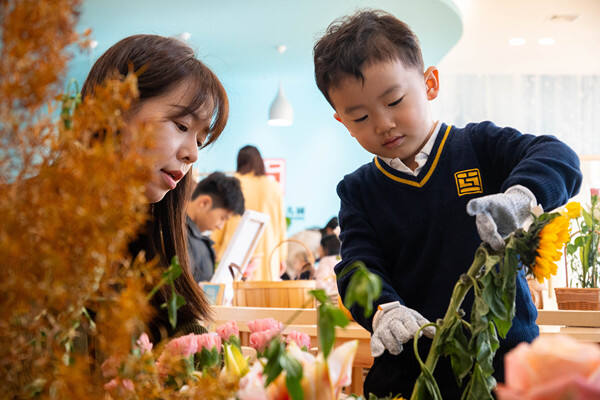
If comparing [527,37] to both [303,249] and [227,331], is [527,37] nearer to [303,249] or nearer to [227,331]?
[303,249]

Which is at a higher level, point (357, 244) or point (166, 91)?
point (166, 91)

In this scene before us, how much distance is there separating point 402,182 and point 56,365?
80 cm

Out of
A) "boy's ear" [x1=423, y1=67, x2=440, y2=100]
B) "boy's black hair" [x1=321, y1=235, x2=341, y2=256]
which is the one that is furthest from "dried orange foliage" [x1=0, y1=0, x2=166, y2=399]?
"boy's black hair" [x1=321, y1=235, x2=341, y2=256]

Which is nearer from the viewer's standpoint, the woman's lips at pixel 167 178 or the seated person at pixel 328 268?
the woman's lips at pixel 167 178

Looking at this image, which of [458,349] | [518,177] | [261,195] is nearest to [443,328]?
[458,349]

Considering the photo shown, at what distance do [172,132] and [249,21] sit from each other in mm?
4316

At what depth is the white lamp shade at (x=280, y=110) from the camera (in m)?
6.24

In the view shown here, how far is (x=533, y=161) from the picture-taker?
2.79ft

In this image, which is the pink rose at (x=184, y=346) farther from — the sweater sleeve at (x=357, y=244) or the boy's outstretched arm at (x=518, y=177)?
the sweater sleeve at (x=357, y=244)

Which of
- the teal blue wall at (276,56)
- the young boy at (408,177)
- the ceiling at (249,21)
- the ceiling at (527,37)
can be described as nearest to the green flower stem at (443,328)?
the young boy at (408,177)

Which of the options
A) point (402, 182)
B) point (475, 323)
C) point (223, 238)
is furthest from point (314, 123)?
point (475, 323)

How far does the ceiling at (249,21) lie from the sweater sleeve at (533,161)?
11.6 ft

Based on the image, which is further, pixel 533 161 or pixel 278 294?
pixel 278 294

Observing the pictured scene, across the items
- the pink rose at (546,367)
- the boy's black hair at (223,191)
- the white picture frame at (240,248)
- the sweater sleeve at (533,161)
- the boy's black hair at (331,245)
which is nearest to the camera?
the pink rose at (546,367)
